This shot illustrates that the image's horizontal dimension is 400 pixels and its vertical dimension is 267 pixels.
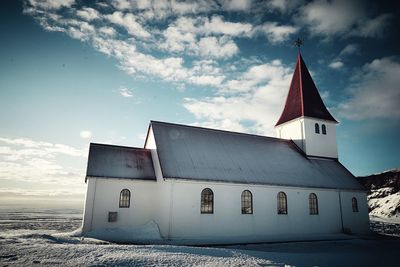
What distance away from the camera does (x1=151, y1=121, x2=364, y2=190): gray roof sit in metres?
17.5

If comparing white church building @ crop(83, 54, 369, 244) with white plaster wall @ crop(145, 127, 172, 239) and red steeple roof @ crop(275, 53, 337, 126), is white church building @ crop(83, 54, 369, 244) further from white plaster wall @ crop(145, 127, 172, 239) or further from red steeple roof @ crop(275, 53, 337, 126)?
red steeple roof @ crop(275, 53, 337, 126)

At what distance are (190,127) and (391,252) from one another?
48.6 ft

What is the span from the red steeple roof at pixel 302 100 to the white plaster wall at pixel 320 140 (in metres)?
0.68

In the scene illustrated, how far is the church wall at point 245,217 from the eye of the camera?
15766 mm

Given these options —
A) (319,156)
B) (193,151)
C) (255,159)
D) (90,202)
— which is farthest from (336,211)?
(90,202)

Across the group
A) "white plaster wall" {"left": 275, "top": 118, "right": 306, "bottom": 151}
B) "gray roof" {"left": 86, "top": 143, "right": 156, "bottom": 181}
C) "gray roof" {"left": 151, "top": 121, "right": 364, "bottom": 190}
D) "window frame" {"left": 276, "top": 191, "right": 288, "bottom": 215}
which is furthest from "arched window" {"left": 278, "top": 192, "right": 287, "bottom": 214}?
"gray roof" {"left": 86, "top": 143, "right": 156, "bottom": 181}

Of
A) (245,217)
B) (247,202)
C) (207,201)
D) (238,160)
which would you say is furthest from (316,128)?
(207,201)

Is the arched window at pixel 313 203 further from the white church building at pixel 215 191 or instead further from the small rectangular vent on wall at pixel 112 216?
the small rectangular vent on wall at pixel 112 216

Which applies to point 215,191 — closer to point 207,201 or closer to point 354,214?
point 207,201

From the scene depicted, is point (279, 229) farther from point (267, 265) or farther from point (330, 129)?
point (330, 129)

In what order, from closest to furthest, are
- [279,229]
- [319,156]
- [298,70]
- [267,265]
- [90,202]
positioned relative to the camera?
[267,265] → [90,202] → [279,229] → [319,156] → [298,70]

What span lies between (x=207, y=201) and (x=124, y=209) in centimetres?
527

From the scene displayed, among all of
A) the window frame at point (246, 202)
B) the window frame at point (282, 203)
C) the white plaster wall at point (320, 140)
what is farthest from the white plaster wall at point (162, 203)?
the white plaster wall at point (320, 140)

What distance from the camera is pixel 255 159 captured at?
816 inches
